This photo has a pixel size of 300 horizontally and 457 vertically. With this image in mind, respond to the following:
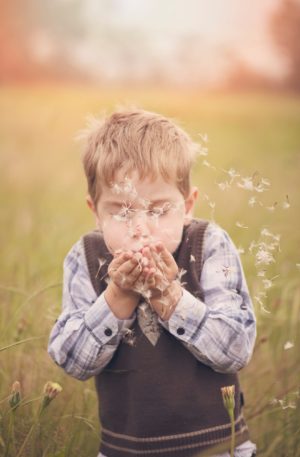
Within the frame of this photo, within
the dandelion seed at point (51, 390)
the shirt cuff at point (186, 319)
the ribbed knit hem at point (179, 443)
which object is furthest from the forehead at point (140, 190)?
the ribbed knit hem at point (179, 443)

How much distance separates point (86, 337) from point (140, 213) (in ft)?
1.13

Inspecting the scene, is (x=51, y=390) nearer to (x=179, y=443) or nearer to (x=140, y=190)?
(x=179, y=443)

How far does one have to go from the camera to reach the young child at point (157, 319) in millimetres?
1812

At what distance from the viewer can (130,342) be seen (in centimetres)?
182

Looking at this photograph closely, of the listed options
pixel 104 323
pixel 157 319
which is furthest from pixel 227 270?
pixel 104 323

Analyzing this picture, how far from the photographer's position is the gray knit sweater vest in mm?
1856

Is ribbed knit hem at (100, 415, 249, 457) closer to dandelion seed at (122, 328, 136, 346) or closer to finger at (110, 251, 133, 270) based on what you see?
dandelion seed at (122, 328, 136, 346)

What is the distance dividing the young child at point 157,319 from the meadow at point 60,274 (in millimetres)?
97

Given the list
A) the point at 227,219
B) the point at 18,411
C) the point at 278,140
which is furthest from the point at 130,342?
the point at 278,140

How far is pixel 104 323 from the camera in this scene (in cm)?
184

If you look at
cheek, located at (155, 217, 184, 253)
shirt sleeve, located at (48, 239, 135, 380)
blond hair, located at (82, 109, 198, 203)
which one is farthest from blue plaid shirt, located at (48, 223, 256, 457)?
blond hair, located at (82, 109, 198, 203)

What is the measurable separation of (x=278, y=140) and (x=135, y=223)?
5.44 metres

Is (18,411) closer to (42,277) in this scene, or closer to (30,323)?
(30,323)

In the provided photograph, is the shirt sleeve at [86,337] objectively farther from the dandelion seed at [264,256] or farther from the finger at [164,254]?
the dandelion seed at [264,256]
